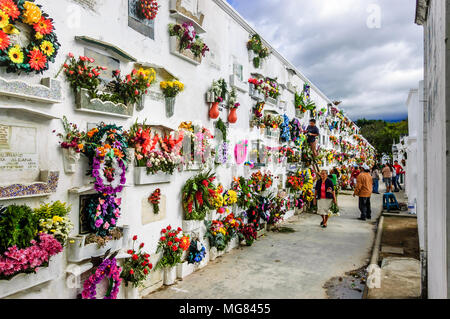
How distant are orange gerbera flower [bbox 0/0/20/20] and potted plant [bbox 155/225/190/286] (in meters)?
3.35

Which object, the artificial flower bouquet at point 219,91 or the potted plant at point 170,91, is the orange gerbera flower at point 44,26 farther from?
the artificial flower bouquet at point 219,91

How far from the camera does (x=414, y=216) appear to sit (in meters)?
10.2

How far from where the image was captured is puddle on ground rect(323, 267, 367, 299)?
15.0 feet

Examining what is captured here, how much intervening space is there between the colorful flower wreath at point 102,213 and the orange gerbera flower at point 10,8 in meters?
1.95

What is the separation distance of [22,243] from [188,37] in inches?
153

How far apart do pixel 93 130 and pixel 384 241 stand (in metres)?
6.99

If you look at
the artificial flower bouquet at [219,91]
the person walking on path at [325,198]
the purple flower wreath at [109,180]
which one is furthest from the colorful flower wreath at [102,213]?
the person walking on path at [325,198]

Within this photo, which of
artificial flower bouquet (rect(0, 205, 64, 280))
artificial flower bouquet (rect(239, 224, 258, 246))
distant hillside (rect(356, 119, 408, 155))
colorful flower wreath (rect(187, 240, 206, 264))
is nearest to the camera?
artificial flower bouquet (rect(0, 205, 64, 280))

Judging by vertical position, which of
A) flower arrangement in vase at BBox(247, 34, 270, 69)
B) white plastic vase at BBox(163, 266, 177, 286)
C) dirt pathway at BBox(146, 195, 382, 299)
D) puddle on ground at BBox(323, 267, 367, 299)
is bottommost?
puddle on ground at BBox(323, 267, 367, 299)

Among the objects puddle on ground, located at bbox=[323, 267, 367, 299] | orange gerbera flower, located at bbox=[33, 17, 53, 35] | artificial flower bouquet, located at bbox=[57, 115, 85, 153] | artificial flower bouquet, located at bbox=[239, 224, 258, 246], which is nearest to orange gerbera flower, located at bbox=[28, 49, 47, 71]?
orange gerbera flower, located at bbox=[33, 17, 53, 35]

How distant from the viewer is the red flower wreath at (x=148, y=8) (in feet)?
14.3

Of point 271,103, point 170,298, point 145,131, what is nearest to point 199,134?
point 145,131

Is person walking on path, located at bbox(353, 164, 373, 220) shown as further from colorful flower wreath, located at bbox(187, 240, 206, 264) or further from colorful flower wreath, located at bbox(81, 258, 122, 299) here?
colorful flower wreath, located at bbox(81, 258, 122, 299)

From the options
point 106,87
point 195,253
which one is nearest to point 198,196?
point 195,253
